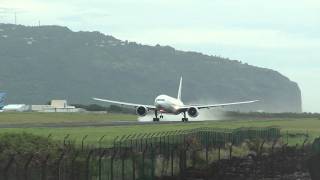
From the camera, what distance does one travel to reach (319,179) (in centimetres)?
2112

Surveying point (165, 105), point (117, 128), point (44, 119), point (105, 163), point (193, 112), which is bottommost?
point (117, 128)

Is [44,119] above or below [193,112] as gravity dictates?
below

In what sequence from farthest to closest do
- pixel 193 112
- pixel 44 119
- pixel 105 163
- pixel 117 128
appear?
pixel 193 112, pixel 44 119, pixel 117 128, pixel 105 163

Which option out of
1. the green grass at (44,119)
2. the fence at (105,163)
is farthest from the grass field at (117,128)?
the fence at (105,163)

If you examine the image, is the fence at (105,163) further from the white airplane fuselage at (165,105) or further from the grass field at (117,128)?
the white airplane fuselage at (165,105)

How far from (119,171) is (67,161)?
2558 millimetres

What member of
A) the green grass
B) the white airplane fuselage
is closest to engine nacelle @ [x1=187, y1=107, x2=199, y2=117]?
the white airplane fuselage

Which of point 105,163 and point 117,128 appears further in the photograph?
point 117,128

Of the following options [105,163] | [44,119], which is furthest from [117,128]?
[105,163]

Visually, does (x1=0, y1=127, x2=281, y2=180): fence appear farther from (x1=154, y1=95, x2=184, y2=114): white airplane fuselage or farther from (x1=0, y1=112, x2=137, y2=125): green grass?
(x1=154, y1=95, x2=184, y2=114): white airplane fuselage

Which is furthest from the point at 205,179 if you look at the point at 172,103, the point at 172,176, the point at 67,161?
the point at 172,103

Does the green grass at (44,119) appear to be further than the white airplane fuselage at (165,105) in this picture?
No

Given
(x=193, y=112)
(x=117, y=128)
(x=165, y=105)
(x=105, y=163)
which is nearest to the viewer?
(x=105, y=163)

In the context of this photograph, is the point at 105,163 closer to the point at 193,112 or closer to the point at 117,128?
the point at 117,128
